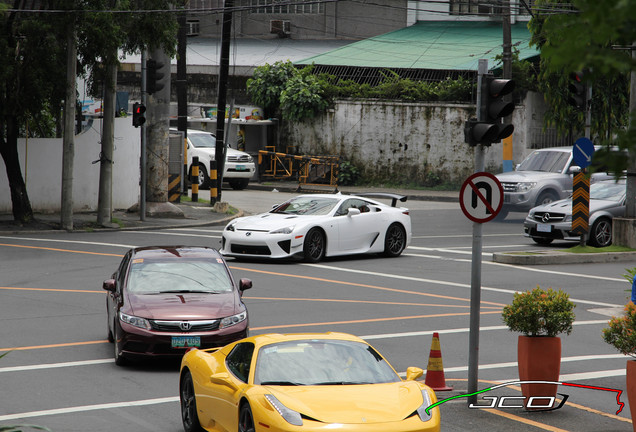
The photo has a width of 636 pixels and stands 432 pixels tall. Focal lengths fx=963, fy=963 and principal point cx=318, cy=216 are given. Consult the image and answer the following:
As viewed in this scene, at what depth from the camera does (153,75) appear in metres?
28.2

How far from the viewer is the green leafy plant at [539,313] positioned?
377 inches

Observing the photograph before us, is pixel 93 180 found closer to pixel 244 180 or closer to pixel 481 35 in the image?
pixel 244 180

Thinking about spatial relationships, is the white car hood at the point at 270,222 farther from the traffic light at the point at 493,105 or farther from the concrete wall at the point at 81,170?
the traffic light at the point at 493,105

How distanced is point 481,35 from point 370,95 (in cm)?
707

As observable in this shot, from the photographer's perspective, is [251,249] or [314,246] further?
[314,246]

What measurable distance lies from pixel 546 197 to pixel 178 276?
1936 centimetres

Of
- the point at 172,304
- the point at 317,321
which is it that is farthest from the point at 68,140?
the point at 172,304

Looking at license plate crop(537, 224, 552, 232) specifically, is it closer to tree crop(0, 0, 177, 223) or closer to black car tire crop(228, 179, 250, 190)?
tree crop(0, 0, 177, 223)

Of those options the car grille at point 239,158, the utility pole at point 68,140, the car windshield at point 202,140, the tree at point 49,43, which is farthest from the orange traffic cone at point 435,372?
the car windshield at point 202,140

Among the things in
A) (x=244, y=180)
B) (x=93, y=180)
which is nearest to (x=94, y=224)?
(x=93, y=180)

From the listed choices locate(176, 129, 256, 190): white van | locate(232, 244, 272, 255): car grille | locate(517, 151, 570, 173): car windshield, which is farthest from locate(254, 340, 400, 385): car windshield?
locate(176, 129, 256, 190): white van

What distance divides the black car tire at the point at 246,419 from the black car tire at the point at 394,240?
15.0m

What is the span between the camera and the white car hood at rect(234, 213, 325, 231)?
20438 mm

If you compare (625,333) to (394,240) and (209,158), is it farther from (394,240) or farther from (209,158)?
(209,158)
